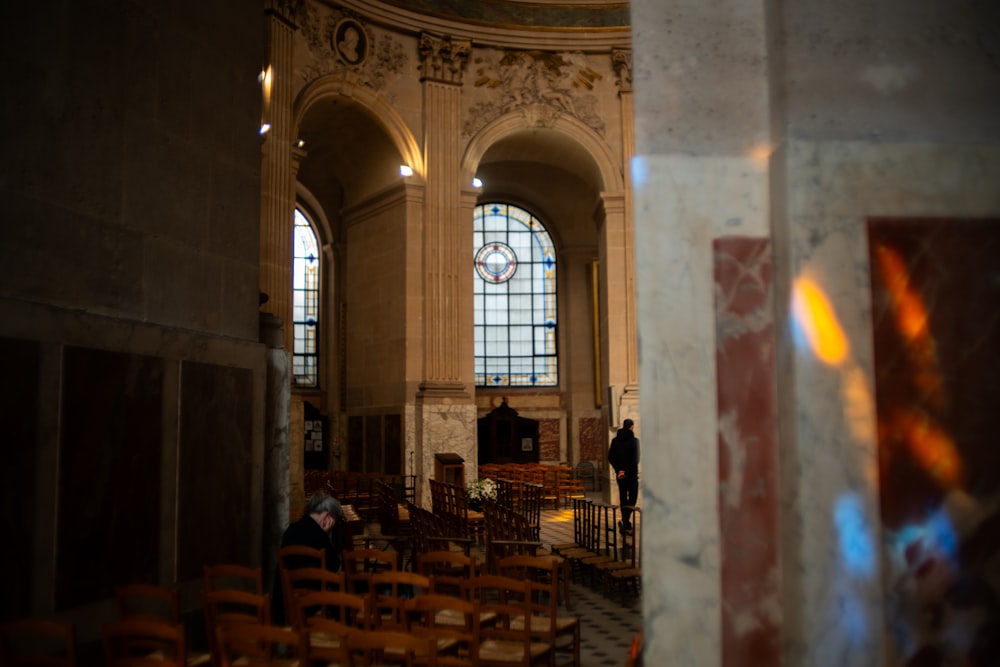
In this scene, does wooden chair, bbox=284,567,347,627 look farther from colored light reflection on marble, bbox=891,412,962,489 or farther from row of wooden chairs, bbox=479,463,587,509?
row of wooden chairs, bbox=479,463,587,509

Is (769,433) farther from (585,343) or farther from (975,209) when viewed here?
(585,343)

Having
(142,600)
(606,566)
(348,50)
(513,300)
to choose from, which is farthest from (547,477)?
(142,600)

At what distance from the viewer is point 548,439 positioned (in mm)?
26031

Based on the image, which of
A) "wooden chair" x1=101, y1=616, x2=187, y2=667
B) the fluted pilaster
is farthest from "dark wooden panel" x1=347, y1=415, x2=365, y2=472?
"wooden chair" x1=101, y1=616, x2=187, y2=667

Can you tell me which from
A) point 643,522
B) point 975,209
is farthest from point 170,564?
point 975,209

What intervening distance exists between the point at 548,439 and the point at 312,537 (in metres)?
19.8

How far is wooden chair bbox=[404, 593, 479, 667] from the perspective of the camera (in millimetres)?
4559

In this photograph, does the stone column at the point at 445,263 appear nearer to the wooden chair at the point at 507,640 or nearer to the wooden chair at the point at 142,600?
the wooden chair at the point at 142,600

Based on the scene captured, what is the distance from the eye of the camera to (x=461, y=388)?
19.4m

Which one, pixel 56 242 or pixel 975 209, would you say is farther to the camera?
pixel 56 242

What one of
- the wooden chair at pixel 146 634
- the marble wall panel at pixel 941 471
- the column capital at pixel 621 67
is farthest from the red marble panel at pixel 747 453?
the column capital at pixel 621 67

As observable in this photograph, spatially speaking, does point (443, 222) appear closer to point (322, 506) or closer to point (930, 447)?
point (322, 506)

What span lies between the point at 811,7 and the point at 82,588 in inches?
199

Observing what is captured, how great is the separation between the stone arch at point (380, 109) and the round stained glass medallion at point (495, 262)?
7.65 metres
